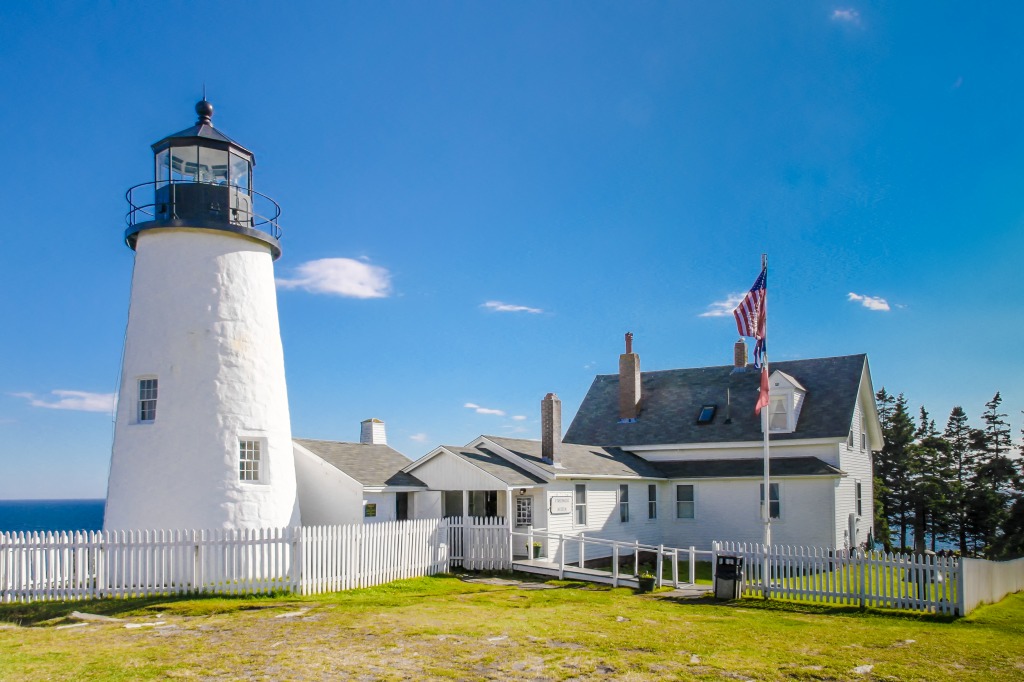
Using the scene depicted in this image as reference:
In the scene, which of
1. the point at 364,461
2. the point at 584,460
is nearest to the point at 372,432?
the point at 364,461

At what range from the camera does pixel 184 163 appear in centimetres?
2020

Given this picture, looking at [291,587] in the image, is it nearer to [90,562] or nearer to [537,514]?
[90,562]

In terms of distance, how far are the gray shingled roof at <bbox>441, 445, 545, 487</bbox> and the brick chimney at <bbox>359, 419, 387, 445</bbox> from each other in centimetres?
476

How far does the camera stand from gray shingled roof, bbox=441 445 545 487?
23.4 m

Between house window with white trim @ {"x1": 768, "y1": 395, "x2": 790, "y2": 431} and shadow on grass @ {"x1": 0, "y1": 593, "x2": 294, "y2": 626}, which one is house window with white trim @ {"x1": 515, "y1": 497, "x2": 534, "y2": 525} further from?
house window with white trim @ {"x1": 768, "y1": 395, "x2": 790, "y2": 431}

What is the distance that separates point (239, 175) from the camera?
20.8 metres

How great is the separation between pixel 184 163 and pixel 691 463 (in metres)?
20.8

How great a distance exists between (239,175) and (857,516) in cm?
2398

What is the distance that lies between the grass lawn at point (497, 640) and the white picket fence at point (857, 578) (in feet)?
1.63

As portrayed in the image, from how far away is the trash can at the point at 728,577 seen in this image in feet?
57.4

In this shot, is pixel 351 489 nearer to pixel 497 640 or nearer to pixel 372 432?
pixel 372 432

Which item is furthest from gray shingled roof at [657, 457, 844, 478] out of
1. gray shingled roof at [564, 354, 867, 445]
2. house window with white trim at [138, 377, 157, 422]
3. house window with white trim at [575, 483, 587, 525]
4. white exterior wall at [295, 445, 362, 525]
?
house window with white trim at [138, 377, 157, 422]

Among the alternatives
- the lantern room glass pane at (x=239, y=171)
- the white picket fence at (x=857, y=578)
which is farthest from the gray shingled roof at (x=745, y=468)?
the lantern room glass pane at (x=239, y=171)

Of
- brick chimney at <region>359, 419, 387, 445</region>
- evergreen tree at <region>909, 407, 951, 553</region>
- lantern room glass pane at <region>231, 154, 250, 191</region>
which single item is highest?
lantern room glass pane at <region>231, 154, 250, 191</region>
